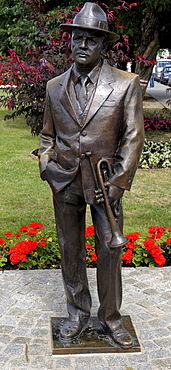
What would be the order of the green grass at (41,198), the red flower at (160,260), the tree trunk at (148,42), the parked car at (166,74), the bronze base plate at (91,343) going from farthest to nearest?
the parked car at (166,74) → the tree trunk at (148,42) → the green grass at (41,198) → the red flower at (160,260) → the bronze base plate at (91,343)

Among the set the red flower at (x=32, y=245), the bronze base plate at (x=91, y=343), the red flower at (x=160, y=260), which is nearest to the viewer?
the bronze base plate at (x=91, y=343)

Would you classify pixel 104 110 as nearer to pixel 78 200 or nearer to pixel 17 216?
pixel 78 200

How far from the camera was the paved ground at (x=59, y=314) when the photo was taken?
4508 millimetres

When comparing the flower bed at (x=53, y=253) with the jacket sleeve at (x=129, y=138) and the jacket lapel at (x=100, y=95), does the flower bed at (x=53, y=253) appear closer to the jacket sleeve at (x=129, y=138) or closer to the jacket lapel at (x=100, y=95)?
the jacket sleeve at (x=129, y=138)

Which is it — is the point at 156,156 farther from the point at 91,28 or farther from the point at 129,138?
the point at 91,28

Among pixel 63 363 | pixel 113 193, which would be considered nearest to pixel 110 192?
pixel 113 193

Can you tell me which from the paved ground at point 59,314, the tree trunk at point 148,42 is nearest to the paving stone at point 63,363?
the paved ground at point 59,314

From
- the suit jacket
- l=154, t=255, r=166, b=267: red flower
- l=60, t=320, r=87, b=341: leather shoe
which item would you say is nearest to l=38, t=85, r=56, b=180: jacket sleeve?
the suit jacket

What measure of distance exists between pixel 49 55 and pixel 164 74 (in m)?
29.6

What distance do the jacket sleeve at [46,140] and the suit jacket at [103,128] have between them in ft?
0.35

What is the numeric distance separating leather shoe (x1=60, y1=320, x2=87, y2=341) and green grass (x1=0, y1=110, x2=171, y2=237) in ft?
11.2

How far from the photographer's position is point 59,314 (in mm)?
5328

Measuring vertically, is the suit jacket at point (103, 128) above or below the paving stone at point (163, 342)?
above

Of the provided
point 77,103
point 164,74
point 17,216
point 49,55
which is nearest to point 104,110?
point 77,103
